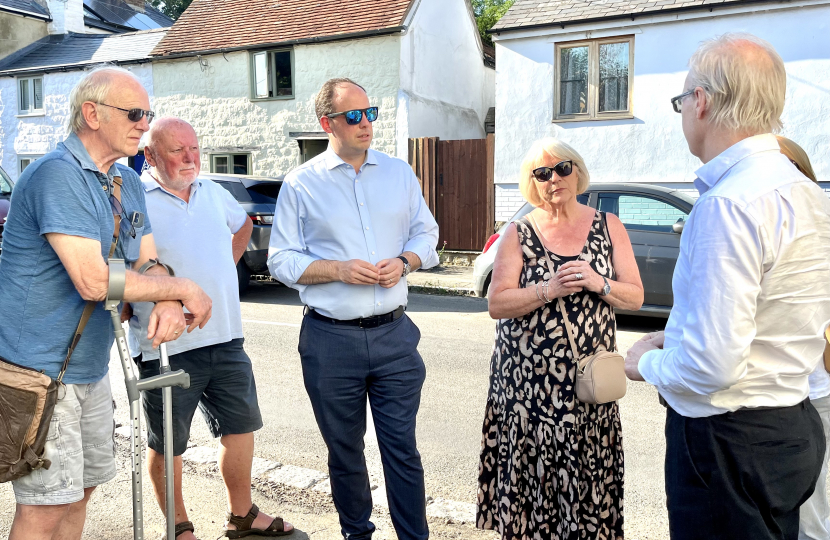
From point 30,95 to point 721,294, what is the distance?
24.2 meters

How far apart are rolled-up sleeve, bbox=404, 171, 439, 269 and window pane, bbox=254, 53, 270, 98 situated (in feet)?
50.3

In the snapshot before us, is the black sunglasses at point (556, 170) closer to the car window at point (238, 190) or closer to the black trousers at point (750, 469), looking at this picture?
the black trousers at point (750, 469)

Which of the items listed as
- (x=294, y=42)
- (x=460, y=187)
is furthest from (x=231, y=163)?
(x=460, y=187)

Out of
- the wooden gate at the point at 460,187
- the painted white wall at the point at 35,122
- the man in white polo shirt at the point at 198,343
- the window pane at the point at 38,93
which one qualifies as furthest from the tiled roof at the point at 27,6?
the man in white polo shirt at the point at 198,343

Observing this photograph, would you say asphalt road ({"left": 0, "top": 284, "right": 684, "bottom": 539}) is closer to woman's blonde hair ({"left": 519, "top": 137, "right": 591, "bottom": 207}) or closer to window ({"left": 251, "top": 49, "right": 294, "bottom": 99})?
woman's blonde hair ({"left": 519, "top": 137, "right": 591, "bottom": 207})

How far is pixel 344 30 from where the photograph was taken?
16625 mm

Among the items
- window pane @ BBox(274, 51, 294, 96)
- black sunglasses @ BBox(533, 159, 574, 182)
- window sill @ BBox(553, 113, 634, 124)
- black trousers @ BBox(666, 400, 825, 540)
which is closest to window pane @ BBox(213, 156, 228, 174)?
window pane @ BBox(274, 51, 294, 96)

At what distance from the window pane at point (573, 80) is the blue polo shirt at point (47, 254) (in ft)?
42.3

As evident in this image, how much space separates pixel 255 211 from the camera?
34.9 ft

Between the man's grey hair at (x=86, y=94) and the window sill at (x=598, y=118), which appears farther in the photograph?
the window sill at (x=598, y=118)

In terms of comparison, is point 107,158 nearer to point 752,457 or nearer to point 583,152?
point 752,457

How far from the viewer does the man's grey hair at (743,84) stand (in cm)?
185

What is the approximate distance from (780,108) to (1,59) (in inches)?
1055

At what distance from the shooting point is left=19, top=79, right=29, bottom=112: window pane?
2202cm
